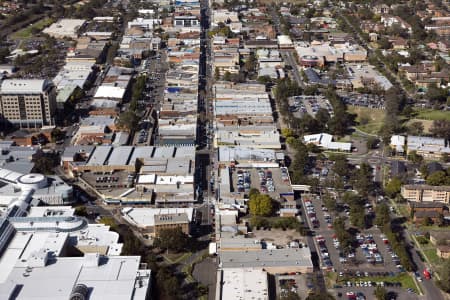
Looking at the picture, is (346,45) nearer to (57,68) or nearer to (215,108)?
(215,108)

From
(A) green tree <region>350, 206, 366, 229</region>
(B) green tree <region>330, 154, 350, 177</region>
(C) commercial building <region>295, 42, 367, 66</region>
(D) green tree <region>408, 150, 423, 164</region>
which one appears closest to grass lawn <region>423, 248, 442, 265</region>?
(A) green tree <region>350, 206, 366, 229</region>

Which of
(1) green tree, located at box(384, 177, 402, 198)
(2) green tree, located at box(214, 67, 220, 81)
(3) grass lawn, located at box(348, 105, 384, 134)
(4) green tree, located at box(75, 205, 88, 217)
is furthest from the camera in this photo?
(2) green tree, located at box(214, 67, 220, 81)

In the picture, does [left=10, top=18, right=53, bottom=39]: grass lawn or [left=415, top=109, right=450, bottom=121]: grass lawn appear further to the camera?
[left=10, top=18, right=53, bottom=39]: grass lawn

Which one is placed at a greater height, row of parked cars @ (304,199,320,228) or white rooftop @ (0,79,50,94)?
white rooftop @ (0,79,50,94)

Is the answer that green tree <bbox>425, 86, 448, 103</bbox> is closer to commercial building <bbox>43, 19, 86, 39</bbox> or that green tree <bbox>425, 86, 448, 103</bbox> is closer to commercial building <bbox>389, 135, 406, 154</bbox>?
commercial building <bbox>389, 135, 406, 154</bbox>

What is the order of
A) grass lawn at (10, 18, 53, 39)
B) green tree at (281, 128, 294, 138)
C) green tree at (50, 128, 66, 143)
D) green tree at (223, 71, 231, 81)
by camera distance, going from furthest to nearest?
1. grass lawn at (10, 18, 53, 39)
2. green tree at (223, 71, 231, 81)
3. green tree at (281, 128, 294, 138)
4. green tree at (50, 128, 66, 143)

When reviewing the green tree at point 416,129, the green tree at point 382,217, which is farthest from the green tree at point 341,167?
the green tree at point 416,129

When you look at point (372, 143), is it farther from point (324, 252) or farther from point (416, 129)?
point (324, 252)

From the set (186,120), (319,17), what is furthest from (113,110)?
(319,17)
